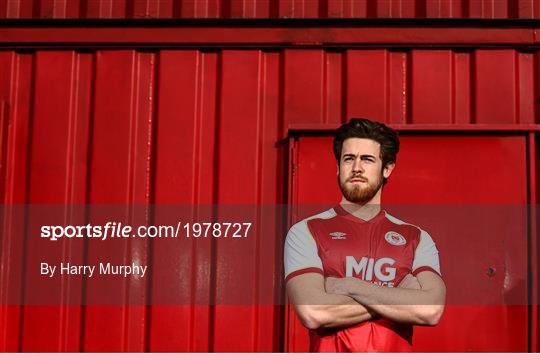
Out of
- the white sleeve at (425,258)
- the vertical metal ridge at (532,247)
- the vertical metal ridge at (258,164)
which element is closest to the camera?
the white sleeve at (425,258)

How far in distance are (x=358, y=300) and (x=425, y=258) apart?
51 centimetres


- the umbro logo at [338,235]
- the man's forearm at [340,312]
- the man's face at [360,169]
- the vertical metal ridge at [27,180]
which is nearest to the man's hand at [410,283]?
the man's forearm at [340,312]

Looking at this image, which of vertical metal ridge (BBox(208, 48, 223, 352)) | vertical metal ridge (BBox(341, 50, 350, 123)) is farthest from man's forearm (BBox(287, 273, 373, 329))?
vertical metal ridge (BBox(341, 50, 350, 123))

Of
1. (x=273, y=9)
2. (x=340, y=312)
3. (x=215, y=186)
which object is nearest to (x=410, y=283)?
(x=340, y=312)

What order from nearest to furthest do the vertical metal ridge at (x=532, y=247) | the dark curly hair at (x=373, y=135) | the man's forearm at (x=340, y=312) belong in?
the man's forearm at (x=340, y=312)
the dark curly hair at (x=373, y=135)
the vertical metal ridge at (x=532, y=247)

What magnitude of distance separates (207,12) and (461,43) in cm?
171

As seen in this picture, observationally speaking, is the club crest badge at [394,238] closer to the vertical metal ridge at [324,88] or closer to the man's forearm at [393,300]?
the man's forearm at [393,300]

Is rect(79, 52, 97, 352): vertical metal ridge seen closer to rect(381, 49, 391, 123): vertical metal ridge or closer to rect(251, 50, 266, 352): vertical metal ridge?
rect(251, 50, 266, 352): vertical metal ridge

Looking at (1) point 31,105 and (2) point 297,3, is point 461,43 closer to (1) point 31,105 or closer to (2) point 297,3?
(2) point 297,3

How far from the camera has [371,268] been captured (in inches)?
194

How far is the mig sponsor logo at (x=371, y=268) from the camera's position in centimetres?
491

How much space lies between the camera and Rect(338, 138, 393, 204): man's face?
207 inches

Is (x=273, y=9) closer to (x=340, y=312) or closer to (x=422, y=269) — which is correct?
(x=422, y=269)

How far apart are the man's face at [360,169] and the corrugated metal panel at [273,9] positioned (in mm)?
1233
